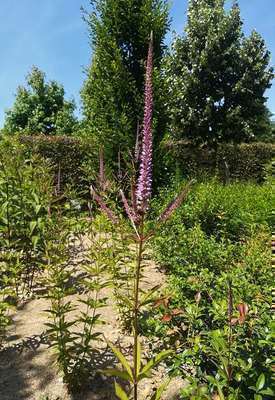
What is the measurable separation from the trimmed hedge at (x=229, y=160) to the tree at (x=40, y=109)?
12550mm

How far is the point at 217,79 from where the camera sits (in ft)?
60.2

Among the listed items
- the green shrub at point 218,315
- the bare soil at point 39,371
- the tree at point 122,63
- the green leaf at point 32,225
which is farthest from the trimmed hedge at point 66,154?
the bare soil at point 39,371

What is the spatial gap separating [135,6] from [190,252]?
7.82 m

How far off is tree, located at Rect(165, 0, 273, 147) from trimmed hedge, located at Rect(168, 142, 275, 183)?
1.00m

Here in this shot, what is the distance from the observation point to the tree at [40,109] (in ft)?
88.4

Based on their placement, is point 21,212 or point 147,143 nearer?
point 147,143

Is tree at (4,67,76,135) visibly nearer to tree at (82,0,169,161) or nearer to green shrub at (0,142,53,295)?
tree at (82,0,169,161)

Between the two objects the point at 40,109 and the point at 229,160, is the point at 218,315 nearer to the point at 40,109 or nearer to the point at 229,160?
the point at 229,160

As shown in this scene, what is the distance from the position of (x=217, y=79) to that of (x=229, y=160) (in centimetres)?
412

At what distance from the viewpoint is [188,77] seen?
59.0 ft

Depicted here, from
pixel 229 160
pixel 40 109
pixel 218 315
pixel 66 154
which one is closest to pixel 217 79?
pixel 229 160

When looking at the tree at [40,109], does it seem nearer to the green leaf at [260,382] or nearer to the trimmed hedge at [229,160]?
the trimmed hedge at [229,160]

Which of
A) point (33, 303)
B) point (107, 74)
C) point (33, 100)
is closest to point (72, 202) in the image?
point (33, 303)

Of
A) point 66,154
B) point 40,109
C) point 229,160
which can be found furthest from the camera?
point 40,109
